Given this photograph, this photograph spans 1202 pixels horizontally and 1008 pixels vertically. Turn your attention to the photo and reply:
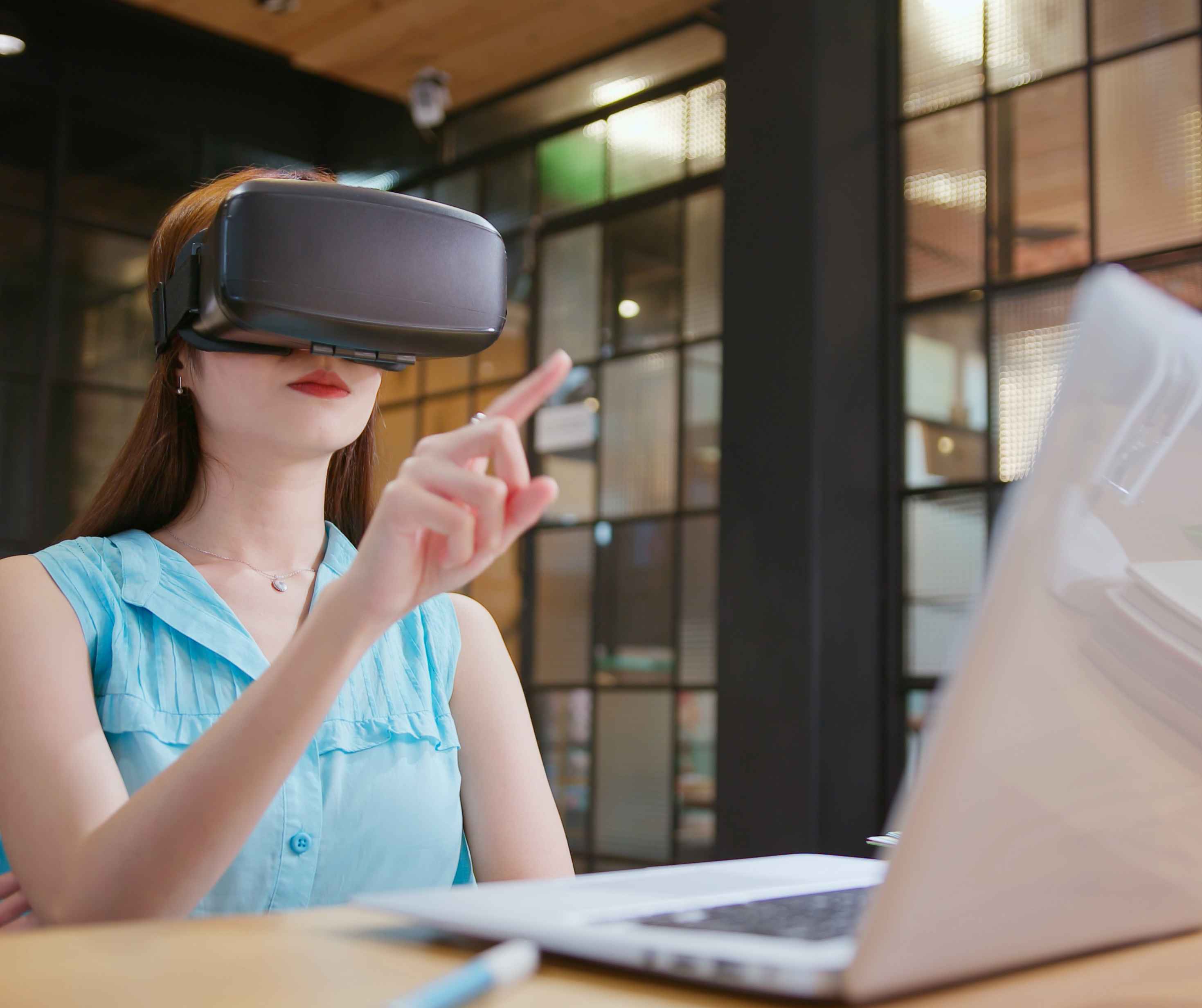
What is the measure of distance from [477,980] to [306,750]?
0.65 metres

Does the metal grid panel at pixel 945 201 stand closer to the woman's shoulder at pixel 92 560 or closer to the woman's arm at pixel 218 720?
the woman's shoulder at pixel 92 560

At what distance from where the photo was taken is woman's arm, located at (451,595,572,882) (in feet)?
3.88

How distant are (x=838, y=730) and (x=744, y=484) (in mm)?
644

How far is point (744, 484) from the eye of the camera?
9.63ft

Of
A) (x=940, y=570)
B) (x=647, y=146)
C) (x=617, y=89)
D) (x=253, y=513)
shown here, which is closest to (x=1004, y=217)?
(x=940, y=570)

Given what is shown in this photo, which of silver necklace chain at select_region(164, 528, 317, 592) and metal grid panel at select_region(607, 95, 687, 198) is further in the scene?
metal grid panel at select_region(607, 95, 687, 198)

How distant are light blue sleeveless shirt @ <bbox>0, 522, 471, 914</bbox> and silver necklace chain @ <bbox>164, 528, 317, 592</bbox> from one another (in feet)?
0.16

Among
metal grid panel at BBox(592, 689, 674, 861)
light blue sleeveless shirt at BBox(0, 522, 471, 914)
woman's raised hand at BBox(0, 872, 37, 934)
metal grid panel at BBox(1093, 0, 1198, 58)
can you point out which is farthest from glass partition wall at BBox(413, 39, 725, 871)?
woman's raised hand at BBox(0, 872, 37, 934)

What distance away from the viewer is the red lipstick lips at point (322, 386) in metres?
1.01

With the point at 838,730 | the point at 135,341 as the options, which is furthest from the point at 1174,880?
the point at 135,341

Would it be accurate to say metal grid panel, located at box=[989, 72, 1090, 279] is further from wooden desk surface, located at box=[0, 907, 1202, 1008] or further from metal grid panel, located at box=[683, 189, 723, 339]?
wooden desk surface, located at box=[0, 907, 1202, 1008]

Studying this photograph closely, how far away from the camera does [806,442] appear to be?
9.12 ft

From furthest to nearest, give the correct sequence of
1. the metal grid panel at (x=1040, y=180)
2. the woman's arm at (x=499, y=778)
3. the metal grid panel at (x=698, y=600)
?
the metal grid panel at (x=698, y=600) < the metal grid panel at (x=1040, y=180) < the woman's arm at (x=499, y=778)

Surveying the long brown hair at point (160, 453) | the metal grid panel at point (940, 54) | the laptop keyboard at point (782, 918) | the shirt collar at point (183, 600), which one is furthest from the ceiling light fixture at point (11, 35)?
the laptop keyboard at point (782, 918)
